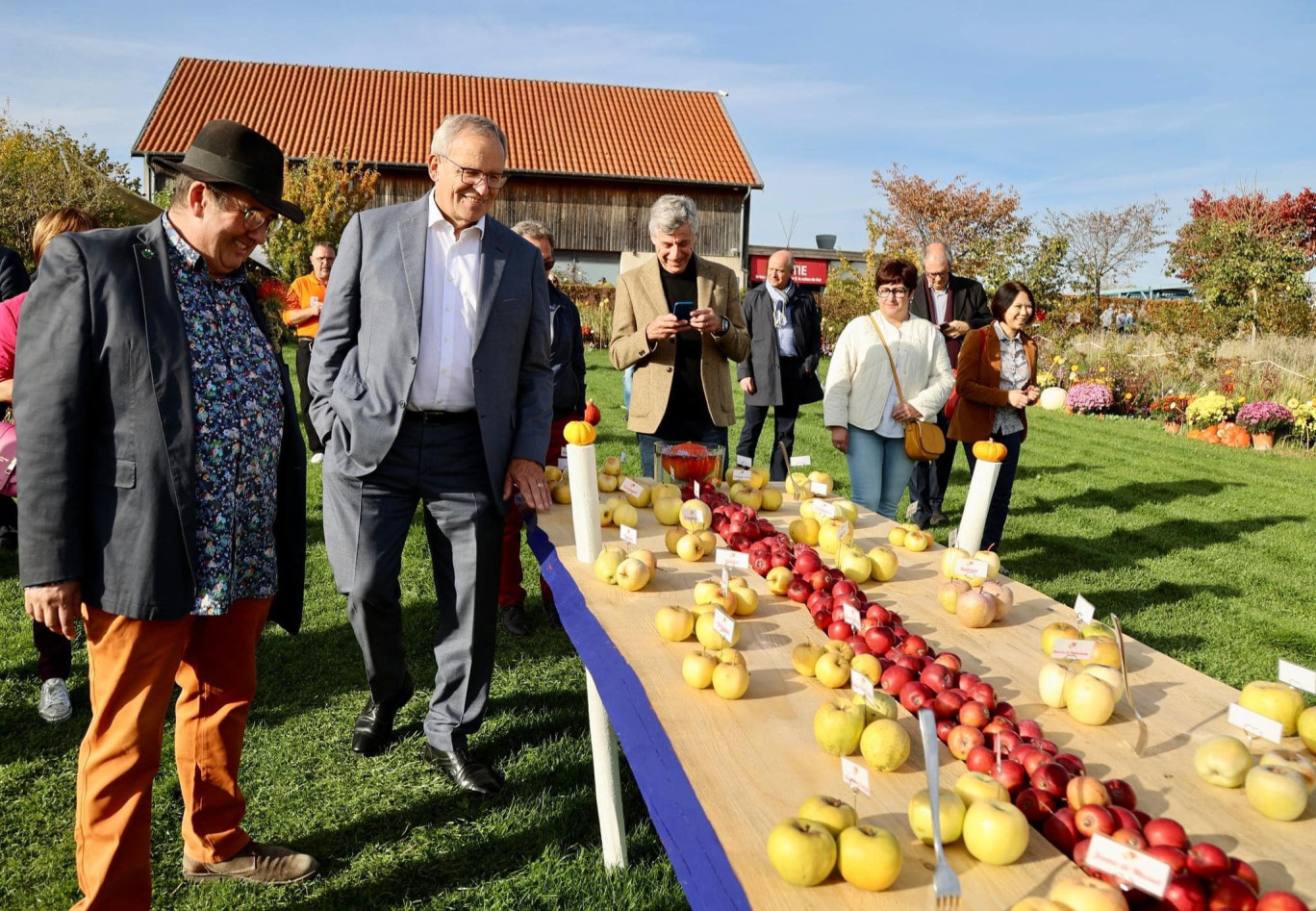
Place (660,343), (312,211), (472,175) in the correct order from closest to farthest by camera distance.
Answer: (472,175), (660,343), (312,211)

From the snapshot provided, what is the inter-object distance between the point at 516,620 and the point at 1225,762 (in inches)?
142

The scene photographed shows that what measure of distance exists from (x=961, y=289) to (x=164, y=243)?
19.4 ft

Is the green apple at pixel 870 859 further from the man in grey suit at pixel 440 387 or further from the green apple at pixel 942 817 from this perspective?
the man in grey suit at pixel 440 387

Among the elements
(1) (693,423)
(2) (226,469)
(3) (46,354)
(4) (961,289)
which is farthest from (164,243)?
(4) (961,289)

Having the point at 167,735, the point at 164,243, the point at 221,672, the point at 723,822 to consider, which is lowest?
the point at 167,735

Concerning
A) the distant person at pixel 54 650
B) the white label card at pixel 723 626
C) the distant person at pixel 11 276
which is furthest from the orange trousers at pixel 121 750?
the distant person at pixel 11 276

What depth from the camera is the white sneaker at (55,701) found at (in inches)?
136

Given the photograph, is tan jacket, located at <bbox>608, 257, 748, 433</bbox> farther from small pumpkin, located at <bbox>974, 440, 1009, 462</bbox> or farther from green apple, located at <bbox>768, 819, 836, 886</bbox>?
green apple, located at <bbox>768, 819, 836, 886</bbox>

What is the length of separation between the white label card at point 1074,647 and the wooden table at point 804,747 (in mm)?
96

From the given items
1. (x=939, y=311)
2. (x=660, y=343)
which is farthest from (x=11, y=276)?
(x=939, y=311)

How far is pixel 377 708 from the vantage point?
11.0ft

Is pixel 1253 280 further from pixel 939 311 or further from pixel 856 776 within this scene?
pixel 856 776

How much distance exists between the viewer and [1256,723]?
4.97ft

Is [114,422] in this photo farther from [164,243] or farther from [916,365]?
[916,365]
